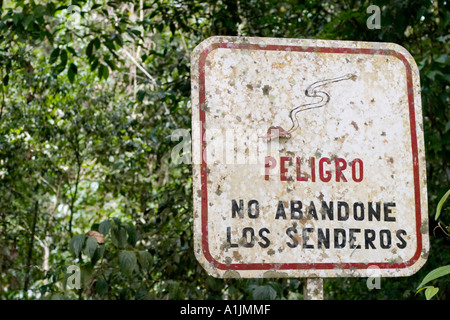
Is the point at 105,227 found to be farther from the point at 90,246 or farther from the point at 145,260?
the point at 145,260

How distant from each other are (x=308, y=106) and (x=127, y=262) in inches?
64.9

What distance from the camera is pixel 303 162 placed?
129 centimetres

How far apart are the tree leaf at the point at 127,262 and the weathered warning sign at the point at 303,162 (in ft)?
5.19

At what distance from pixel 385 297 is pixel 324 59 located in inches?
134

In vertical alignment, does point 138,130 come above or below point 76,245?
above

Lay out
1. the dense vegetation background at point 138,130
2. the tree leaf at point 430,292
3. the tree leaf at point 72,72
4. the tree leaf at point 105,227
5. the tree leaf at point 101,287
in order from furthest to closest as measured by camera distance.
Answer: the tree leaf at point 72,72 < the dense vegetation background at point 138,130 < the tree leaf at point 101,287 < the tree leaf at point 105,227 < the tree leaf at point 430,292

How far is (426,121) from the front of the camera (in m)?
4.17

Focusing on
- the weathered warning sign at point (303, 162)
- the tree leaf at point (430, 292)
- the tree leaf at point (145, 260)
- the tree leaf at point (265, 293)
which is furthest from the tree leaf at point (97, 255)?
the tree leaf at point (430, 292)

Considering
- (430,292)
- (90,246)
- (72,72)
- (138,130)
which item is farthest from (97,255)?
(138,130)

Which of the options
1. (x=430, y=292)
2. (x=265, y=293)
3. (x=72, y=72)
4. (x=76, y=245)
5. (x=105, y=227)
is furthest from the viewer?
(x=72, y=72)

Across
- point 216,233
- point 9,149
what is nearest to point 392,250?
point 216,233

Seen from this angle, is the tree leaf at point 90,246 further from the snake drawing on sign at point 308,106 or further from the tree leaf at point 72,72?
the snake drawing on sign at point 308,106

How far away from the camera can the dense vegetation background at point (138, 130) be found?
336 centimetres

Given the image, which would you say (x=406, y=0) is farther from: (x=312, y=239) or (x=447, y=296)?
(x=312, y=239)
